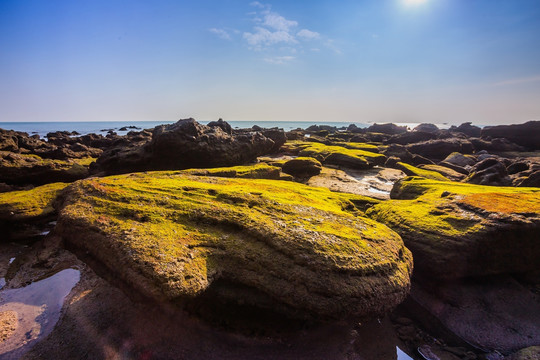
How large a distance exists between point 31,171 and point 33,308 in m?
11.8

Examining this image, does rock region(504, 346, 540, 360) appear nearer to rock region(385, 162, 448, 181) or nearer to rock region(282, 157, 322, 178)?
rock region(385, 162, 448, 181)

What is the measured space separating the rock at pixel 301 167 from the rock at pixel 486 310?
40.9 feet

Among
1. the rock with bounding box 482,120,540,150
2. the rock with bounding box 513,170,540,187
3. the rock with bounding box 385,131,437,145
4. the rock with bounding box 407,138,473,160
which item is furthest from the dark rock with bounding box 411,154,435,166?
the rock with bounding box 482,120,540,150

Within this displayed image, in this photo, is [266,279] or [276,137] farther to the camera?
[276,137]

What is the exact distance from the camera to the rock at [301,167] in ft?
61.9

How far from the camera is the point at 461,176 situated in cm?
2052

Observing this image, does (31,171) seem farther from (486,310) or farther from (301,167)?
(486,310)

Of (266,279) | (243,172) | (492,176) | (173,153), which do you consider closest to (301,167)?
(243,172)

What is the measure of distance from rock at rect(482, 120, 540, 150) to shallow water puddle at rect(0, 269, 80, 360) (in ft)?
189

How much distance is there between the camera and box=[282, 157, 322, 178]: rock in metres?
18.9

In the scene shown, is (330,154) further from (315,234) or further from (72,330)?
(72,330)

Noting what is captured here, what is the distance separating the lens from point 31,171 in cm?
1459

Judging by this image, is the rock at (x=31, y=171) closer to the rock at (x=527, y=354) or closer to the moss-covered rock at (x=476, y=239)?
the moss-covered rock at (x=476, y=239)

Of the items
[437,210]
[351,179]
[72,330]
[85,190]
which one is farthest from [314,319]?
[351,179]
